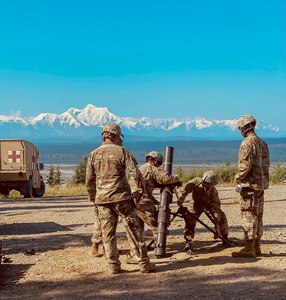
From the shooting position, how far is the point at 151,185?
28.5 ft

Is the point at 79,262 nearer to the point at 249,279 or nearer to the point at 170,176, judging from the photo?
the point at 170,176

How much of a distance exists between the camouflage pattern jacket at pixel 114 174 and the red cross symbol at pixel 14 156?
1590 centimetres

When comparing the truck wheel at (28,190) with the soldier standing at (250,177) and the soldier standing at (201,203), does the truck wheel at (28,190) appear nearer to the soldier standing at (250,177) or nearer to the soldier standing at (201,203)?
the soldier standing at (201,203)

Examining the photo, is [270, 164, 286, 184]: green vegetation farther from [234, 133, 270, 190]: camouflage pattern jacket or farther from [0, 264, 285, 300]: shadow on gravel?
[0, 264, 285, 300]: shadow on gravel

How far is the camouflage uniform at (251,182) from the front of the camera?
818 cm

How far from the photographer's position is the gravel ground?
680 cm

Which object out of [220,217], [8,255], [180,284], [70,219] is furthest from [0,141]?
[180,284]

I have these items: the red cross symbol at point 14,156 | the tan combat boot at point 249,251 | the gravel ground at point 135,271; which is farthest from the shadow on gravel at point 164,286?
the red cross symbol at point 14,156

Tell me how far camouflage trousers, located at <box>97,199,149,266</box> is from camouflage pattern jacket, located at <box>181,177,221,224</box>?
60.3 inches

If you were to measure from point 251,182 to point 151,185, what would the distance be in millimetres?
1518

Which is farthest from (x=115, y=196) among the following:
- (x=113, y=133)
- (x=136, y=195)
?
(x=113, y=133)

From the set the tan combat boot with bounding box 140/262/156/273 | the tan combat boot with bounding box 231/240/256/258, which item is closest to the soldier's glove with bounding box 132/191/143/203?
the tan combat boot with bounding box 140/262/156/273

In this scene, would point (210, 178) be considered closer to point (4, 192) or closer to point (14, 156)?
point (14, 156)

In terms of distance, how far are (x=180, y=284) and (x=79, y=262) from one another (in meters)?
2.18
